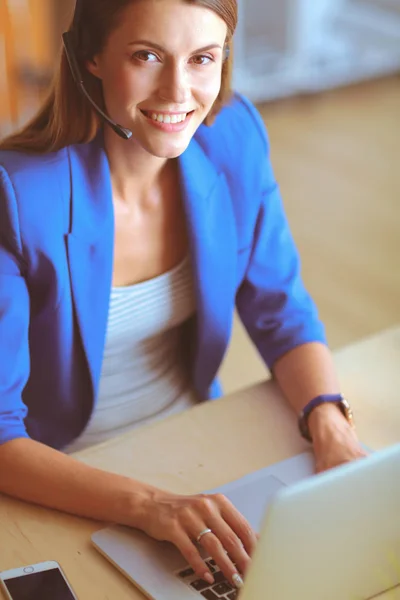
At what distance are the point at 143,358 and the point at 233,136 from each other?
0.39 meters

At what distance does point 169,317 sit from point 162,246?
115 mm

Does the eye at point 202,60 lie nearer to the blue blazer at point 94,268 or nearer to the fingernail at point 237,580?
the blue blazer at point 94,268

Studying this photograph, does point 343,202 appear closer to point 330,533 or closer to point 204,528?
point 204,528

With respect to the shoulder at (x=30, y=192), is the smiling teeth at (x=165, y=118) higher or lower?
higher

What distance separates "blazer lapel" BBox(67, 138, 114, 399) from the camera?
4.23 ft

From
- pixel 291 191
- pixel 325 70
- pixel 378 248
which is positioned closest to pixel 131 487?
pixel 378 248

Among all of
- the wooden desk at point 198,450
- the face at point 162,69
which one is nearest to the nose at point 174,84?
the face at point 162,69

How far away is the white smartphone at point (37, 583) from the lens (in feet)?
3.27

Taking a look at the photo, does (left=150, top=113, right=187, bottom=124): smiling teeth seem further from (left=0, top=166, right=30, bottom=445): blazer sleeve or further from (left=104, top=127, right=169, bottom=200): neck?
(left=0, top=166, right=30, bottom=445): blazer sleeve

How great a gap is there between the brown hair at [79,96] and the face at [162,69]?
14 millimetres

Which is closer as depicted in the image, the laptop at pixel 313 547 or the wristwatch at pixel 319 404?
the laptop at pixel 313 547

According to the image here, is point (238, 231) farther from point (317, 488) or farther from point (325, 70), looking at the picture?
point (325, 70)

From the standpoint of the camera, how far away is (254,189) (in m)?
1.48

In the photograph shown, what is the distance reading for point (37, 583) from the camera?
1015mm
